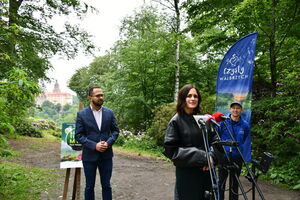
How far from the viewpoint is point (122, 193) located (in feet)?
17.6

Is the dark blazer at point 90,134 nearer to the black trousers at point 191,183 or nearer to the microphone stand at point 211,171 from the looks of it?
the black trousers at point 191,183

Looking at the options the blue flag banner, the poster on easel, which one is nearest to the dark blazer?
the poster on easel

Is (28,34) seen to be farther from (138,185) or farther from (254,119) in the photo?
(254,119)

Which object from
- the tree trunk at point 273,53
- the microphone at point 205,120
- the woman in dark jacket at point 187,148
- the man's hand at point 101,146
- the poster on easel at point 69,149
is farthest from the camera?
the tree trunk at point 273,53

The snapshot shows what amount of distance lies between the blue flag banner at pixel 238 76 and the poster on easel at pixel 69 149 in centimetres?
284

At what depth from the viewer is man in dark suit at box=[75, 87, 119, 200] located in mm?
3645

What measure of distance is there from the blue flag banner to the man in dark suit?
244 centimetres

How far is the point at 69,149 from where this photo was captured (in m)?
4.34

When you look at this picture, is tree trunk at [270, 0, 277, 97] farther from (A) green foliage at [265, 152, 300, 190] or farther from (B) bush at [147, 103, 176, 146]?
(B) bush at [147, 103, 176, 146]

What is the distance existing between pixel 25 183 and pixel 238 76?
5051mm

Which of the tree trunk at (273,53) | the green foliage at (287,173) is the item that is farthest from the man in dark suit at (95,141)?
the tree trunk at (273,53)

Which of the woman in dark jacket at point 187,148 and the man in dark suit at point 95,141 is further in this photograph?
the man in dark suit at point 95,141

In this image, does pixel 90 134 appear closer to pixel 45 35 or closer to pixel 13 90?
pixel 13 90

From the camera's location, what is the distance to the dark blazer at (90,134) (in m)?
3.64
